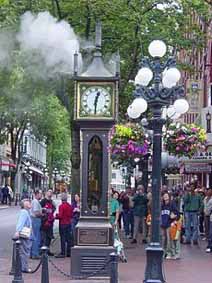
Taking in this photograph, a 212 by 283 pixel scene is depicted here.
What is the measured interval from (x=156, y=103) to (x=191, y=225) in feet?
37.1

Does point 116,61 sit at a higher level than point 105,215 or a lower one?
higher

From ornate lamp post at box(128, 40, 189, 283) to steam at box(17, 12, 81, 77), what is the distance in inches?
265

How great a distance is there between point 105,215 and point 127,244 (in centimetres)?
921

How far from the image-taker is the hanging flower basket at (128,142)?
76.0 feet

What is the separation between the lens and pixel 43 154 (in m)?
116

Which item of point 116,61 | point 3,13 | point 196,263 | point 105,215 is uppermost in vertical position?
point 3,13

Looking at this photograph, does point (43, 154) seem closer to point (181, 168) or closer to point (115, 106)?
point (181, 168)

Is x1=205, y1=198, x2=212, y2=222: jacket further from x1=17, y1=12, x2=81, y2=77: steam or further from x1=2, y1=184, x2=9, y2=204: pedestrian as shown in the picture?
x1=2, y1=184, x2=9, y2=204: pedestrian

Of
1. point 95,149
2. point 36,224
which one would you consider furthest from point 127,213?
point 95,149

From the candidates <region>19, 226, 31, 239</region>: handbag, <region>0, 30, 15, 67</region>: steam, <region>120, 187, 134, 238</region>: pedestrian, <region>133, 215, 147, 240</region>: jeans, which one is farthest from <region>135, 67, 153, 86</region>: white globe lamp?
<region>120, 187, 134, 238</region>: pedestrian

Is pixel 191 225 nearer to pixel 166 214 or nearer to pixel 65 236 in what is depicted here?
pixel 166 214

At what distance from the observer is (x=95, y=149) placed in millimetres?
15281

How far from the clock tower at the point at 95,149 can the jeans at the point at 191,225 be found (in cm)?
896

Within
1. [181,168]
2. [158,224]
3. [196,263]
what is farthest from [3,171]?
[158,224]
